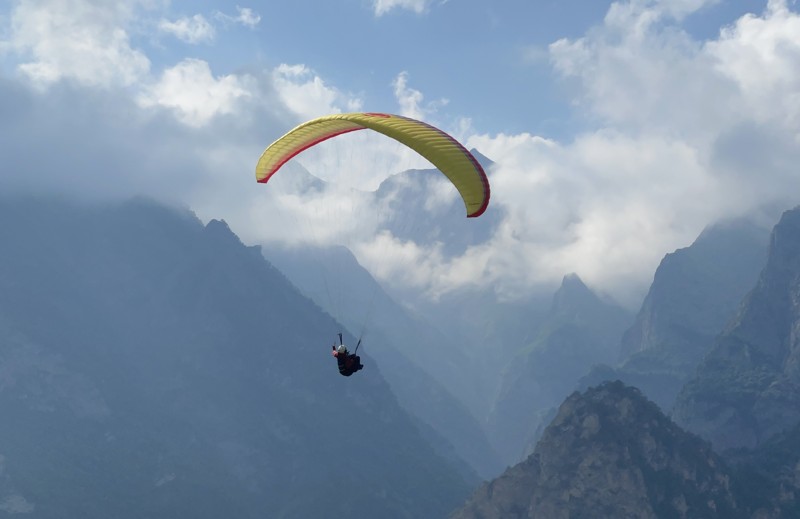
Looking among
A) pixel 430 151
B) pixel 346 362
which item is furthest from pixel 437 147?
pixel 346 362

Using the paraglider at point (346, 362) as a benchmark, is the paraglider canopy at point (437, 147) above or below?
above

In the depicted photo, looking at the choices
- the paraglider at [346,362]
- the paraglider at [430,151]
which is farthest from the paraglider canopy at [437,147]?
the paraglider at [346,362]

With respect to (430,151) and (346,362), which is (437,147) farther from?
(346,362)

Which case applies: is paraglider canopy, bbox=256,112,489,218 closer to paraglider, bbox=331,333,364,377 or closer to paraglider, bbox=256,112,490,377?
paraglider, bbox=256,112,490,377

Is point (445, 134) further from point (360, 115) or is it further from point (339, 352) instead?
point (339, 352)

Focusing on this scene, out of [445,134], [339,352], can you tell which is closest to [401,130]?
[445,134]

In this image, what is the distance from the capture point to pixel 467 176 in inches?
2675

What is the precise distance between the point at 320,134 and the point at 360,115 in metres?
5.96

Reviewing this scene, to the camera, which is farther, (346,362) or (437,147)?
(346,362)

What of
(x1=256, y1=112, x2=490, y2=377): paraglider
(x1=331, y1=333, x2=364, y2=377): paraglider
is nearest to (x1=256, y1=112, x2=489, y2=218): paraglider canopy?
(x1=256, y1=112, x2=490, y2=377): paraglider

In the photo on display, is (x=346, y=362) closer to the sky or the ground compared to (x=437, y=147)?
closer to the ground

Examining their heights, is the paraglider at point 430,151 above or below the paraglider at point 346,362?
above

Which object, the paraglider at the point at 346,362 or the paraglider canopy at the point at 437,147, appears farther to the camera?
the paraglider at the point at 346,362

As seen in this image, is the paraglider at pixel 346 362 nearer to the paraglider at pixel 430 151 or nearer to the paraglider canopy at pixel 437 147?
the paraglider at pixel 430 151
